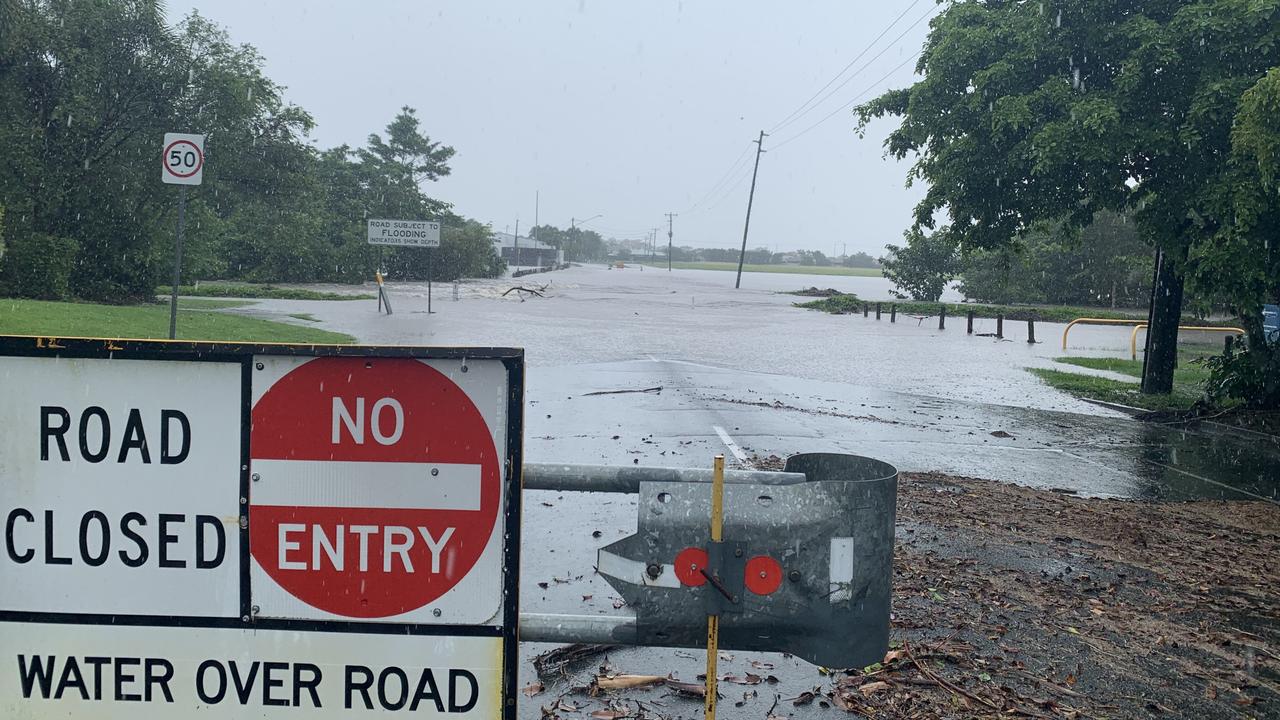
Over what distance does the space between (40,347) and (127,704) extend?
952 millimetres

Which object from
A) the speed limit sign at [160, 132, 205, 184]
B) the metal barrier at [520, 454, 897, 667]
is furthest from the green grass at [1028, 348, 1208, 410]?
the metal barrier at [520, 454, 897, 667]

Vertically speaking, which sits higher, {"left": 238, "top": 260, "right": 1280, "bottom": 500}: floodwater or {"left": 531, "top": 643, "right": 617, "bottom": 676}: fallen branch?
{"left": 238, "top": 260, "right": 1280, "bottom": 500}: floodwater

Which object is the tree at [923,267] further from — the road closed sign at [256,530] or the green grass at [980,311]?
the road closed sign at [256,530]

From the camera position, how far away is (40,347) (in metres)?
2.57

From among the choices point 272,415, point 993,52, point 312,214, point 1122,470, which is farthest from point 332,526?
point 312,214

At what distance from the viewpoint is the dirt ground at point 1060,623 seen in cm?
450

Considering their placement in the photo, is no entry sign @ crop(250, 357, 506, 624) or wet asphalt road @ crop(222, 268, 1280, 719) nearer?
no entry sign @ crop(250, 357, 506, 624)

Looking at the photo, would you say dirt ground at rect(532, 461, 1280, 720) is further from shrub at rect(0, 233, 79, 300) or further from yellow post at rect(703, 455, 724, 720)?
shrub at rect(0, 233, 79, 300)

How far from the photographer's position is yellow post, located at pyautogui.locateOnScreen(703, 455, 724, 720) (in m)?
2.70

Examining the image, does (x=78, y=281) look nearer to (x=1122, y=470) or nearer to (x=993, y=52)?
(x=993, y=52)

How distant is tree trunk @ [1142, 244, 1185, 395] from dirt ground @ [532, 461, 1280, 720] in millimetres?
9584

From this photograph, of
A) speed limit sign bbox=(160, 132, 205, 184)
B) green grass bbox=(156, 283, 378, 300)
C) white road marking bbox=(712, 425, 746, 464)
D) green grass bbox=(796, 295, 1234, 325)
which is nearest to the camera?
white road marking bbox=(712, 425, 746, 464)

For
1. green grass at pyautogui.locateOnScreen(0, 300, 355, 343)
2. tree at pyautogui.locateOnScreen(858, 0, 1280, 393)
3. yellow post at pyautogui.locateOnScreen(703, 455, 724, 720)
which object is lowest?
green grass at pyautogui.locateOnScreen(0, 300, 355, 343)

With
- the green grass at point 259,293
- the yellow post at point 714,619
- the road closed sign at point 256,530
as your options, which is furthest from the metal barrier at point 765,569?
the green grass at point 259,293
